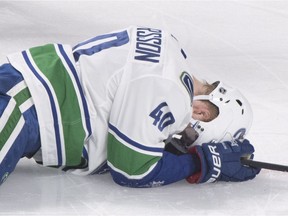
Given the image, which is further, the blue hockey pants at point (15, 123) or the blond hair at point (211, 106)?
the blond hair at point (211, 106)

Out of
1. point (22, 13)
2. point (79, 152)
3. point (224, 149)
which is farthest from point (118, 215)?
point (22, 13)

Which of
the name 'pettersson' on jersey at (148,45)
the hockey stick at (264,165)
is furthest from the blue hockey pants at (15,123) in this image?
the hockey stick at (264,165)

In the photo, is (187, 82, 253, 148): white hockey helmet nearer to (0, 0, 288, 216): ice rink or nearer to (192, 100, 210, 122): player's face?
(192, 100, 210, 122): player's face

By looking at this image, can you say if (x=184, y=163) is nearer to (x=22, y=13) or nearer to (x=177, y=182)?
(x=177, y=182)

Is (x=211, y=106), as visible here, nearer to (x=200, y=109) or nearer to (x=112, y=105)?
(x=200, y=109)

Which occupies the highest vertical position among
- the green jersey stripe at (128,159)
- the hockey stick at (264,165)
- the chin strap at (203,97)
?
the chin strap at (203,97)

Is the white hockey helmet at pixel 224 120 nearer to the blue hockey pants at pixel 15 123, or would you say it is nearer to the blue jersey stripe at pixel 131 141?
the blue jersey stripe at pixel 131 141

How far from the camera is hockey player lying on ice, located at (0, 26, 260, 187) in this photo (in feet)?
7.90

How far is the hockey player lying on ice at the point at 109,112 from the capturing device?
2.41m

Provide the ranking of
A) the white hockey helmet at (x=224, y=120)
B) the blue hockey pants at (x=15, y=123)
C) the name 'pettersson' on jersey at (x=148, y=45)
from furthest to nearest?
the white hockey helmet at (x=224, y=120)
the name 'pettersson' on jersey at (x=148, y=45)
the blue hockey pants at (x=15, y=123)

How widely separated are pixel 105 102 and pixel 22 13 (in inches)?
78.2

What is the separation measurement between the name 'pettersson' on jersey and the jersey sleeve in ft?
0.26

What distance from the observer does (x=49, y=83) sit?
2.44m

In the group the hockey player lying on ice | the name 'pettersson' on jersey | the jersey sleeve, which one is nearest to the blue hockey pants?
the hockey player lying on ice
